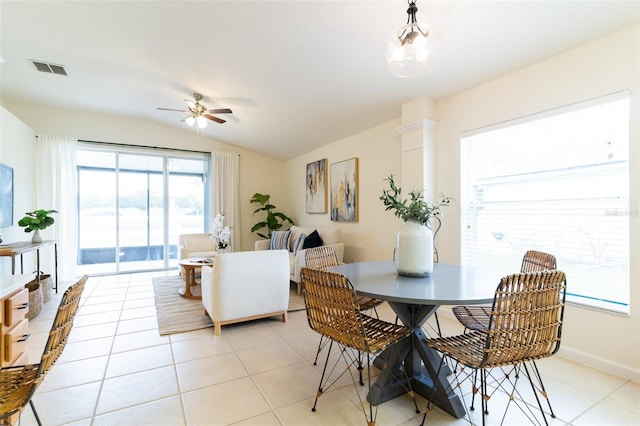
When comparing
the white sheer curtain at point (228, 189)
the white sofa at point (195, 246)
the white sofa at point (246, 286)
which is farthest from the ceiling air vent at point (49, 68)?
the white sofa at point (246, 286)

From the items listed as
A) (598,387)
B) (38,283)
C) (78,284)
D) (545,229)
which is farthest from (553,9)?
(38,283)

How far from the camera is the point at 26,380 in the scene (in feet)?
4.24

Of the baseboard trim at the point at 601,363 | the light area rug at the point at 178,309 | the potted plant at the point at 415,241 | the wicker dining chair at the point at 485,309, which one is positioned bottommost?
the light area rug at the point at 178,309

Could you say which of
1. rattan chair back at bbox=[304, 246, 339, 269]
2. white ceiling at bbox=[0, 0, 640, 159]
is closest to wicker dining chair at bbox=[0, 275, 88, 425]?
rattan chair back at bbox=[304, 246, 339, 269]

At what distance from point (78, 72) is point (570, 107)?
5.55 meters

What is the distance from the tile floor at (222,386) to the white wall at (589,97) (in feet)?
0.61

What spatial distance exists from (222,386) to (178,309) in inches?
76.3

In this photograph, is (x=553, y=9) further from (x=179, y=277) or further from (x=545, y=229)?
(x=179, y=277)

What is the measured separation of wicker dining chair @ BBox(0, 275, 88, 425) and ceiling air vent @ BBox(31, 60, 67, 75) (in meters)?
4.02

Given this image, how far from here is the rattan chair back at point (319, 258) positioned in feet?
7.93

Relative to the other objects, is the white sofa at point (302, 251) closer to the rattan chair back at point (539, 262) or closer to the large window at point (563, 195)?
the large window at point (563, 195)

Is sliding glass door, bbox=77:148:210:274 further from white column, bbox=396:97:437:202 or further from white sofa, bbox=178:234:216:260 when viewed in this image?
white column, bbox=396:97:437:202

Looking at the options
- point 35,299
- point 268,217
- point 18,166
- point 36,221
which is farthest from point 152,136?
point 35,299

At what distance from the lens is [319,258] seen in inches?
98.0
